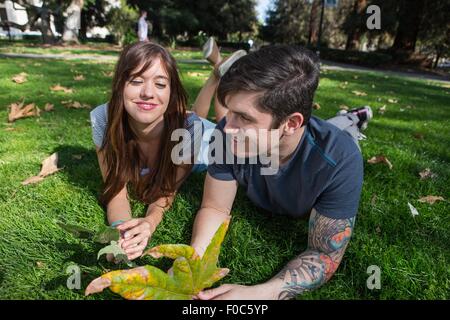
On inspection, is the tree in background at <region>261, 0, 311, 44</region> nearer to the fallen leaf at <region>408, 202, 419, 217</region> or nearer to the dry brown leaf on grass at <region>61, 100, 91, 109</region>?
the dry brown leaf on grass at <region>61, 100, 91, 109</region>

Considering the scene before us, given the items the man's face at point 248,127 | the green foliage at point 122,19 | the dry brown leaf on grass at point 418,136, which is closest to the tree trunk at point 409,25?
the green foliage at point 122,19

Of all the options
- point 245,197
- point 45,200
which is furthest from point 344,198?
point 45,200

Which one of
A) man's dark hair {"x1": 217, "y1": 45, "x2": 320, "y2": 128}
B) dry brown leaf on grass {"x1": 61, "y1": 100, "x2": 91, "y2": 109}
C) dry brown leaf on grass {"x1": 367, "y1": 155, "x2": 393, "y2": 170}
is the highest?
man's dark hair {"x1": 217, "y1": 45, "x2": 320, "y2": 128}

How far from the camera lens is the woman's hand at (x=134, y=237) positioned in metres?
1.68

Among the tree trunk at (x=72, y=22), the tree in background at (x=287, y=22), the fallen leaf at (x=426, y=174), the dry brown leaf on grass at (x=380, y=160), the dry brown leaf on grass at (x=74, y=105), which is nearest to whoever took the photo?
the fallen leaf at (x=426, y=174)

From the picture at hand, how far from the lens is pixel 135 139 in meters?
2.39

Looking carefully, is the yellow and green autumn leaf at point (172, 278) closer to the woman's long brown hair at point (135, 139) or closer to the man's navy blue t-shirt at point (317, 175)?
the man's navy blue t-shirt at point (317, 175)

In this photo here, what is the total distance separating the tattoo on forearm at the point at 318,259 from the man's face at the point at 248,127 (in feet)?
1.31

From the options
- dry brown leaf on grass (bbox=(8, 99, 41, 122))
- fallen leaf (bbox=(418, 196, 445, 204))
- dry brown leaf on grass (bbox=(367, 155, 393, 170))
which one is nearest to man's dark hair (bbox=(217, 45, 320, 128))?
fallen leaf (bbox=(418, 196, 445, 204))

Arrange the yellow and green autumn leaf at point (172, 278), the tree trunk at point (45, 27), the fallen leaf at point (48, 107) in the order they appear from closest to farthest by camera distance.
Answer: the yellow and green autumn leaf at point (172, 278), the fallen leaf at point (48, 107), the tree trunk at point (45, 27)

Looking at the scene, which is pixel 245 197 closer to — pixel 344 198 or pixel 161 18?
pixel 344 198

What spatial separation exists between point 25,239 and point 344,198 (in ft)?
5.16

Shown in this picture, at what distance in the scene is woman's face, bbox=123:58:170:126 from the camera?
2.06 meters
